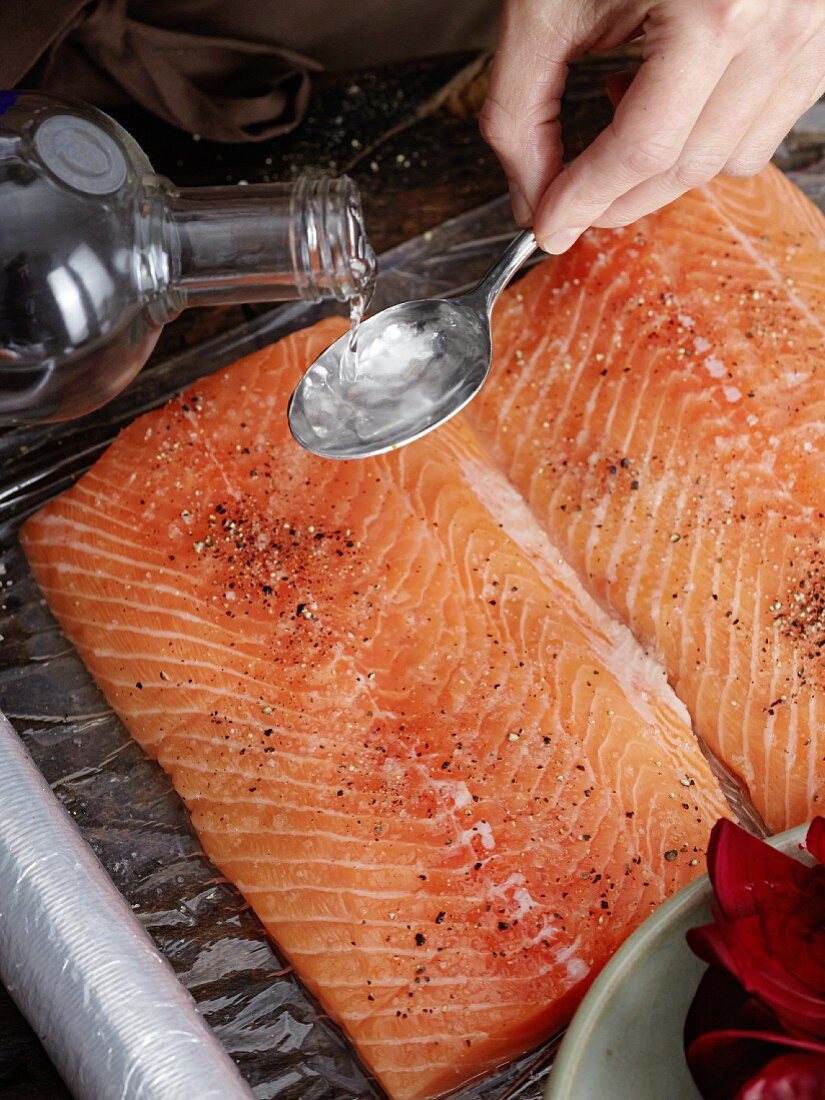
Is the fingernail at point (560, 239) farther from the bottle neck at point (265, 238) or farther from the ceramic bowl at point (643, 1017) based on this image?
the ceramic bowl at point (643, 1017)

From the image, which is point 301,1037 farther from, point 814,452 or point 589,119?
point 589,119

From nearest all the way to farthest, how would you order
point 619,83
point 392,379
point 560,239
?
point 560,239 → point 619,83 → point 392,379

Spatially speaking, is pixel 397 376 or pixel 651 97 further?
pixel 397 376

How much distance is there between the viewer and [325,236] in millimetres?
1561

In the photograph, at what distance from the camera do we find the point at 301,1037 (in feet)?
5.92

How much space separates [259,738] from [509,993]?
0.59 m

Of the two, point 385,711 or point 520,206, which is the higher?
point 520,206

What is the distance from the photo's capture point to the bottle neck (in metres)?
1.55

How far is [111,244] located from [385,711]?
881 millimetres

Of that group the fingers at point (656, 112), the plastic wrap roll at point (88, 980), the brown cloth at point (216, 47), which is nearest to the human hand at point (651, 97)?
the fingers at point (656, 112)

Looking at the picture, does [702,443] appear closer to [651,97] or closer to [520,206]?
[520,206]

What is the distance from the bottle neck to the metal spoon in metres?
0.31

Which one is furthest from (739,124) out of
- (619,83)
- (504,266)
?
(504,266)

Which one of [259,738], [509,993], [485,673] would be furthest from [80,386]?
[509,993]
